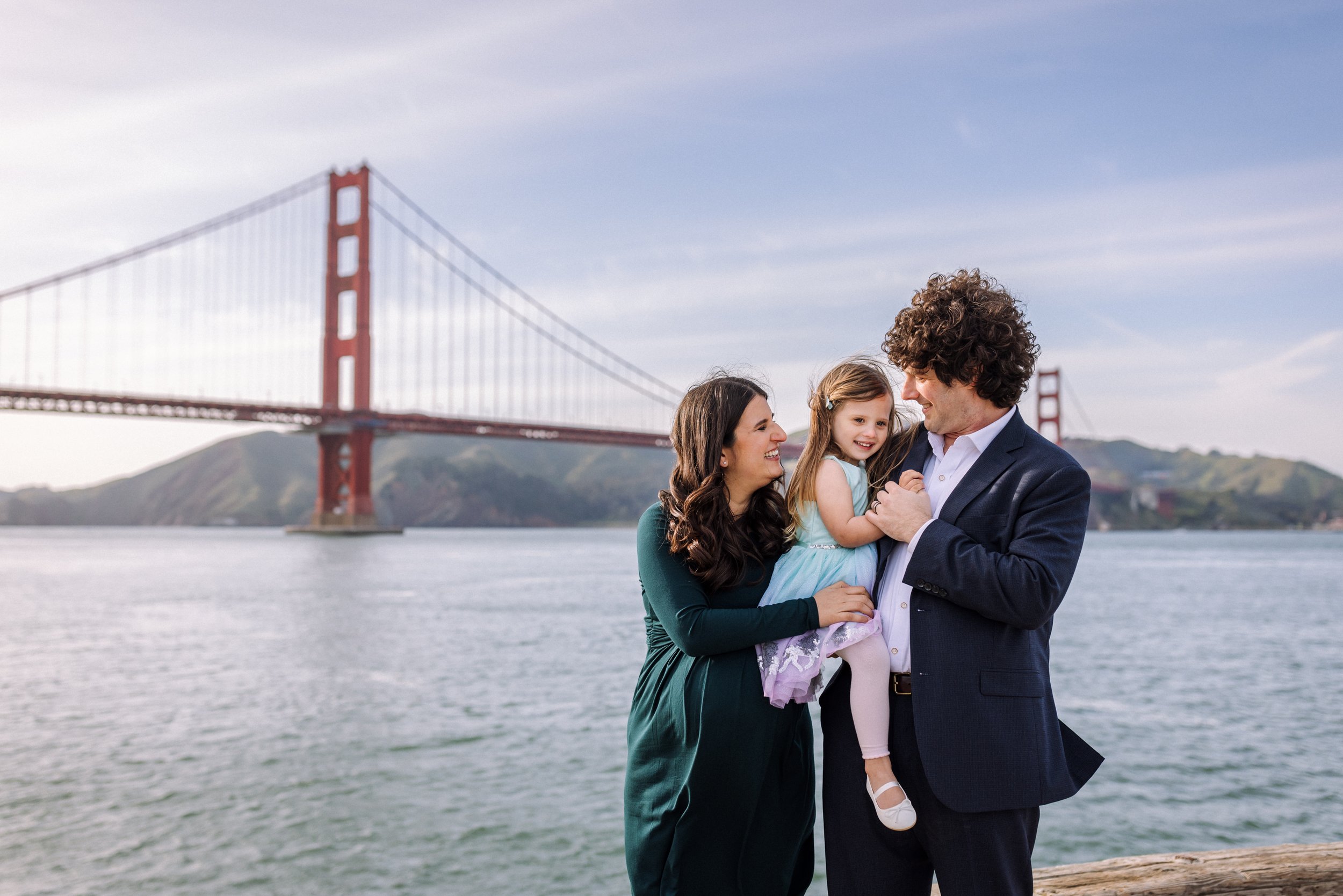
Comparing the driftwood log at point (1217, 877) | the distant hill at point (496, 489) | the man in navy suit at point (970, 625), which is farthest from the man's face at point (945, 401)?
the distant hill at point (496, 489)

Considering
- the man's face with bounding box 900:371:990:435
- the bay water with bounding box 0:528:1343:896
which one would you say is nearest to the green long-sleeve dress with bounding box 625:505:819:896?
the man's face with bounding box 900:371:990:435

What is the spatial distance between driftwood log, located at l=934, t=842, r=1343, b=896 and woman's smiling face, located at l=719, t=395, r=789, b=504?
1.06 m

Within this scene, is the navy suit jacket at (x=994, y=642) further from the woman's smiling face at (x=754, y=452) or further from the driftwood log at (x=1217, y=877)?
the driftwood log at (x=1217, y=877)

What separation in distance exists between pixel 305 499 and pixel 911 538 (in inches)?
4123

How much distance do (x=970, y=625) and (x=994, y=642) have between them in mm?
51

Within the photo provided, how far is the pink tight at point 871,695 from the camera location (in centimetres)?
173

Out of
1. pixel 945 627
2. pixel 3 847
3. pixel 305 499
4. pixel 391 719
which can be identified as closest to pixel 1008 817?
pixel 945 627

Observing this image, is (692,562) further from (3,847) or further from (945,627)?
(3,847)

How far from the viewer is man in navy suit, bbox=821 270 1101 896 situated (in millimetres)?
1637

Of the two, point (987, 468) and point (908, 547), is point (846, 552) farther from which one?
point (987, 468)

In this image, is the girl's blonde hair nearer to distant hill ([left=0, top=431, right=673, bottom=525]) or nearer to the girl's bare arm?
the girl's bare arm

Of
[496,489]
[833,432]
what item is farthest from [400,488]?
[833,432]

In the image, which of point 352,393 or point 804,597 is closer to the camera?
point 804,597

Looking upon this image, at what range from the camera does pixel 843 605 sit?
5.78 feet
